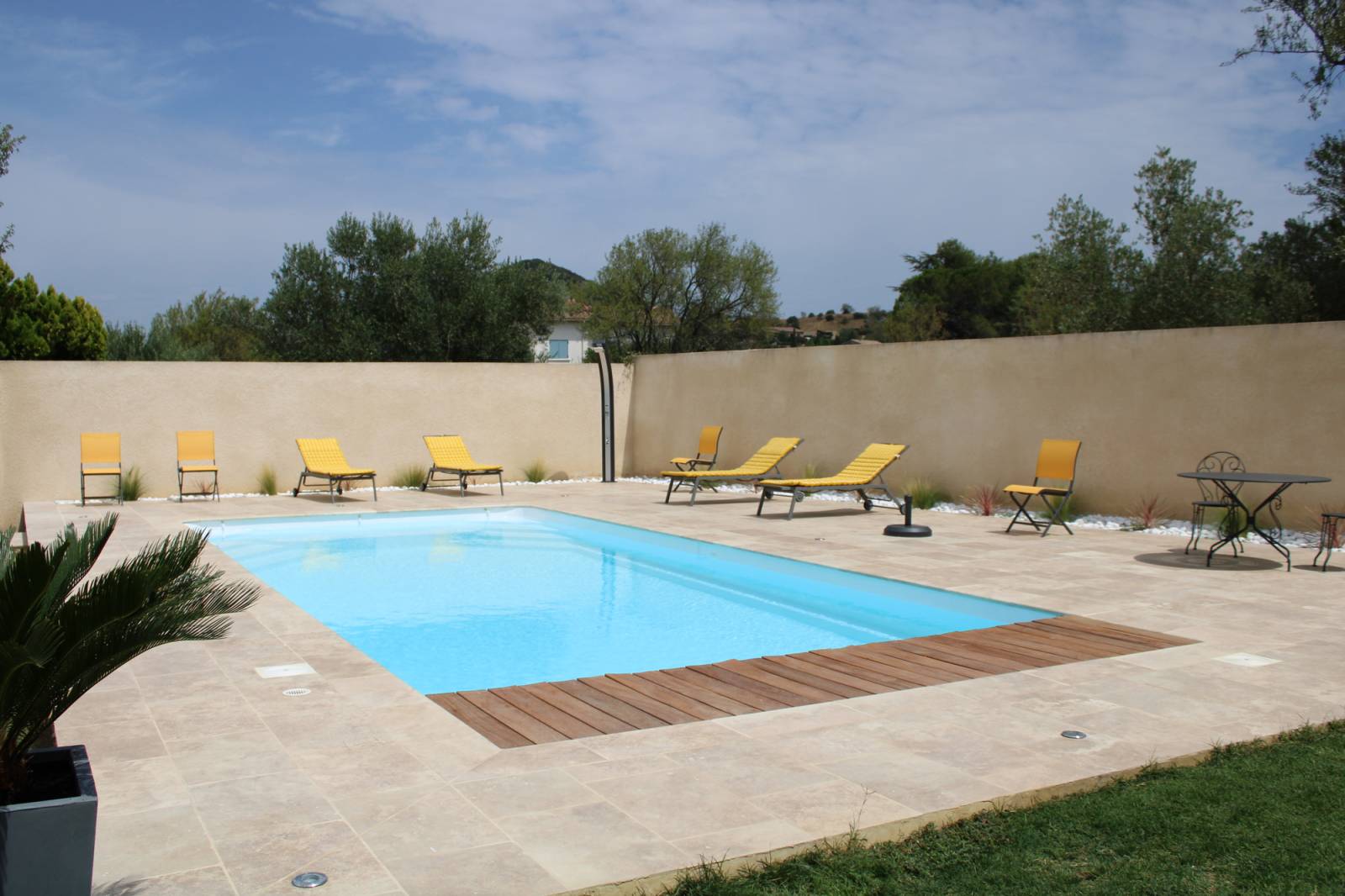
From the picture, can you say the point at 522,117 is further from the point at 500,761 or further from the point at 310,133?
the point at 500,761

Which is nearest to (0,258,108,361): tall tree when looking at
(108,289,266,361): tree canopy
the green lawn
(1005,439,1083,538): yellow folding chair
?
(108,289,266,361): tree canopy

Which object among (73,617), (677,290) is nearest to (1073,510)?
(73,617)

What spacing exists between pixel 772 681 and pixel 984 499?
287 inches

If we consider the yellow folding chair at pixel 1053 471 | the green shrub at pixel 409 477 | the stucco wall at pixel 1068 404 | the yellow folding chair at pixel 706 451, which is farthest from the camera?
the green shrub at pixel 409 477

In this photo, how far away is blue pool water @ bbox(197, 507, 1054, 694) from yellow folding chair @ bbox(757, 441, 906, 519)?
190 centimetres

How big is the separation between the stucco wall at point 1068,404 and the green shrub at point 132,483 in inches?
299

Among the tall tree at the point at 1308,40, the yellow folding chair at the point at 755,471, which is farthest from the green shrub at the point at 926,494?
the tall tree at the point at 1308,40

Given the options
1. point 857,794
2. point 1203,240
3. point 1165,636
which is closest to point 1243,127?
point 1203,240

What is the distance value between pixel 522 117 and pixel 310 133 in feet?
14.1

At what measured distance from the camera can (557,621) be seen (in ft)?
24.3

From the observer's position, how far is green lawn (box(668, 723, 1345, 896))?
266 cm

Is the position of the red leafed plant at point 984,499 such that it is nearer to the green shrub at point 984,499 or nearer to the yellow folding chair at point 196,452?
the green shrub at point 984,499

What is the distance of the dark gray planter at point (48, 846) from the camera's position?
85.3 inches

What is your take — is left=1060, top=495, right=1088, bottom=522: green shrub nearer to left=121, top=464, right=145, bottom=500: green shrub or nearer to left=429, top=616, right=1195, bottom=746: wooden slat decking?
left=429, top=616, right=1195, bottom=746: wooden slat decking
